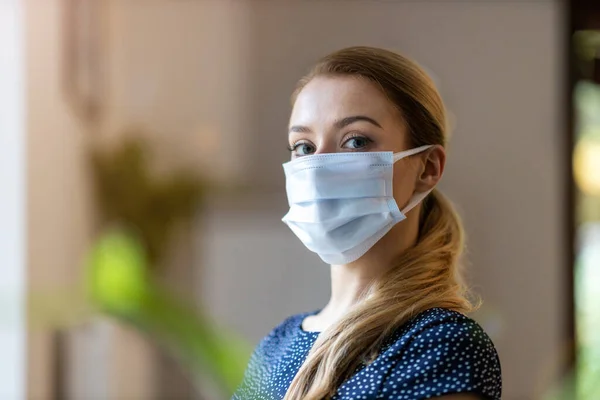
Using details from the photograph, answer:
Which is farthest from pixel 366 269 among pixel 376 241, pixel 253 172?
pixel 253 172

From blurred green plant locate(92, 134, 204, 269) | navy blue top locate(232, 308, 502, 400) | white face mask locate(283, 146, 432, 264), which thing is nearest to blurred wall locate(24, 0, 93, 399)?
blurred green plant locate(92, 134, 204, 269)

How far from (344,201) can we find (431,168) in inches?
3.8

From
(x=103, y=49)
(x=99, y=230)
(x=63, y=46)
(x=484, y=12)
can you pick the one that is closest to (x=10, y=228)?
(x=63, y=46)

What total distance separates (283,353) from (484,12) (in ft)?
7.39

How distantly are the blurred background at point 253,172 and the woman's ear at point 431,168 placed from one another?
1.45 meters

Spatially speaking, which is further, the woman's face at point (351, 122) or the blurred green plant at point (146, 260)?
the blurred green plant at point (146, 260)

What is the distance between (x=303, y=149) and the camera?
77 cm

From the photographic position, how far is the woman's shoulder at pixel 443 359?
63 cm

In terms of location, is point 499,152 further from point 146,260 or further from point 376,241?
point 376,241

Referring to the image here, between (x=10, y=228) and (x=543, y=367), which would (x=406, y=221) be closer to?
(x=10, y=228)

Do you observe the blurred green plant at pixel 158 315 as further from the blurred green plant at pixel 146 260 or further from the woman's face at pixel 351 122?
the woman's face at pixel 351 122

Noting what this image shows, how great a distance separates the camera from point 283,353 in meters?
0.81

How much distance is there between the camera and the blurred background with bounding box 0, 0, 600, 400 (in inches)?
91.8

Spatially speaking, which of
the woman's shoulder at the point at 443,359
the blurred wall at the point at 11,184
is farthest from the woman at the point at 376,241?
the blurred wall at the point at 11,184
